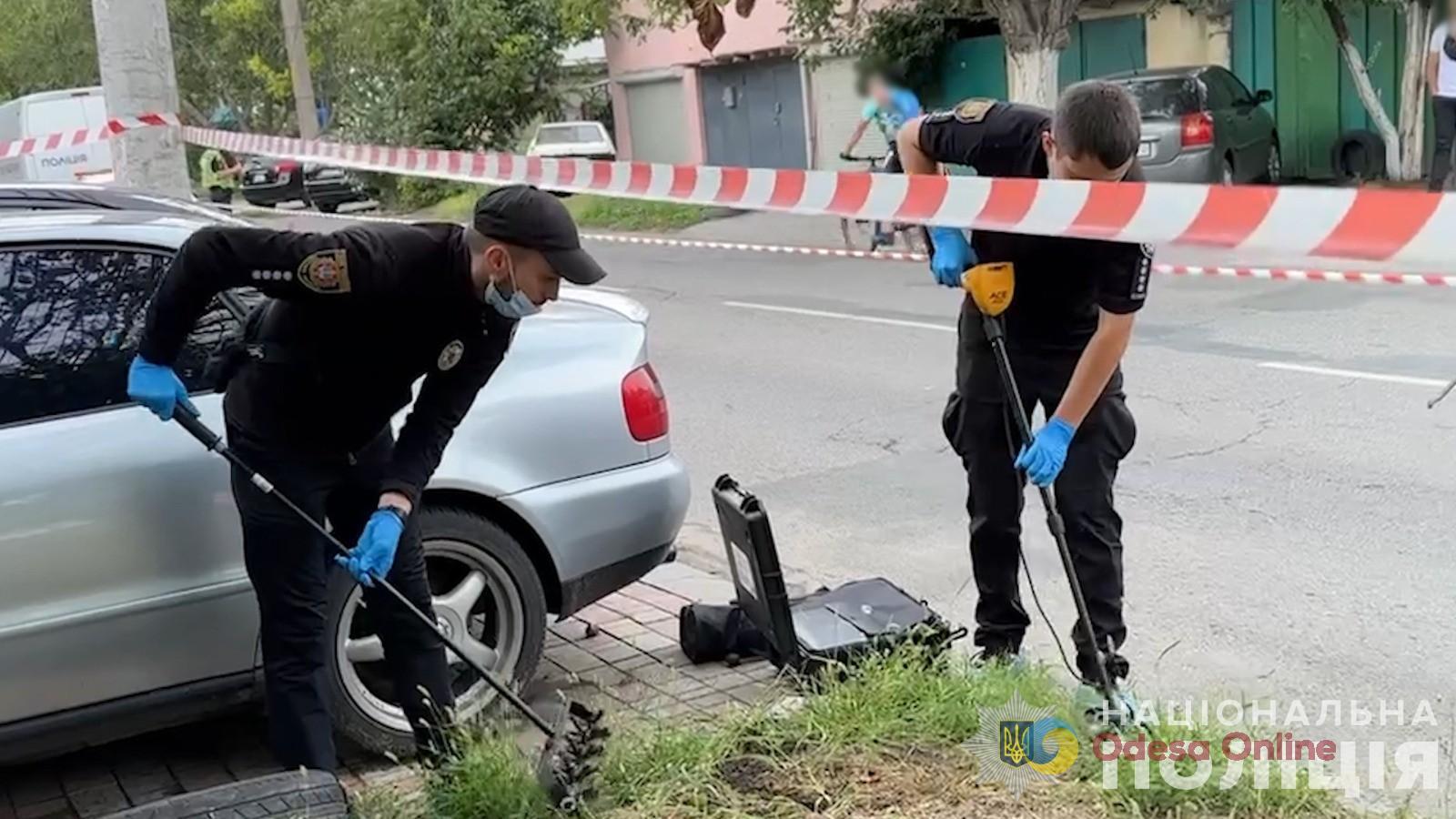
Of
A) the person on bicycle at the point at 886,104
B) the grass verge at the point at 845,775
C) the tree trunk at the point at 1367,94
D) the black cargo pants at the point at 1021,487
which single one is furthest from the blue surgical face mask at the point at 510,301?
the tree trunk at the point at 1367,94

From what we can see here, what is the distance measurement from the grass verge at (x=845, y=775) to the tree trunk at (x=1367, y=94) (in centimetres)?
1449

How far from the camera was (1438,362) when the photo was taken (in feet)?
27.5

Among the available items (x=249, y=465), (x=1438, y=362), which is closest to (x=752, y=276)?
(x=1438, y=362)

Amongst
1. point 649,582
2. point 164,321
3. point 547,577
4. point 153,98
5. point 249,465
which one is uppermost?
point 153,98

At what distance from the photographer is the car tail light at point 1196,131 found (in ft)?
49.0

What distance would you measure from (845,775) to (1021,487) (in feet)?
3.92

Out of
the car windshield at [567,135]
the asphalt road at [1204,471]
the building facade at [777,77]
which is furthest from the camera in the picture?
the car windshield at [567,135]

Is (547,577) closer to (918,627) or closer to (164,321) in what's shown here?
(918,627)

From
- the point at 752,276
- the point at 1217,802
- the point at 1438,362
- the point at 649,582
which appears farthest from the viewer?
the point at 752,276

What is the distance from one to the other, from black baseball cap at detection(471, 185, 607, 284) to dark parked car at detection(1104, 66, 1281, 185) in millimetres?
11554

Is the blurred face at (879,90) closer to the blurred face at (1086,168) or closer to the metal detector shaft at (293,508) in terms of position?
the blurred face at (1086,168)

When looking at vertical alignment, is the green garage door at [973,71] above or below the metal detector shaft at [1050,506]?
above

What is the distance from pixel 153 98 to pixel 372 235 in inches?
172

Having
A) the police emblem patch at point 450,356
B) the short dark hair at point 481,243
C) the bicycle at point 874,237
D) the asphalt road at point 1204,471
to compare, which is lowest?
the asphalt road at point 1204,471
